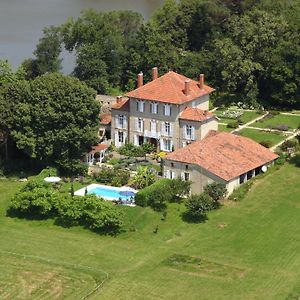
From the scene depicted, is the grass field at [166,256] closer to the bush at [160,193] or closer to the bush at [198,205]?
the bush at [160,193]

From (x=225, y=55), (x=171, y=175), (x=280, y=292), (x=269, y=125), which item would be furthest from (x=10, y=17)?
(x=280, y=292)

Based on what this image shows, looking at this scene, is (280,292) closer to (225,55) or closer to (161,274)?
(161,274)

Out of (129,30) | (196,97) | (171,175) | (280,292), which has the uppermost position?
(129,30)

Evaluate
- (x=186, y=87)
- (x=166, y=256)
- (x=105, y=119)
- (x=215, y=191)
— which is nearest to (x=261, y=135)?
(x=186, y=87)

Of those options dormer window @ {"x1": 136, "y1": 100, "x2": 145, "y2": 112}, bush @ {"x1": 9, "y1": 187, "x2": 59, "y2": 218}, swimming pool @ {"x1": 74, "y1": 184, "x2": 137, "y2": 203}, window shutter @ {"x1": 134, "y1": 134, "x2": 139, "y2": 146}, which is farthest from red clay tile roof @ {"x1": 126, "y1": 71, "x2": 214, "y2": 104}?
bush @ {"x1": 9, "y1": 187, "x2": 59, "y2": 218}

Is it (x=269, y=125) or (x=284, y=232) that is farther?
(x=269, y=125)
